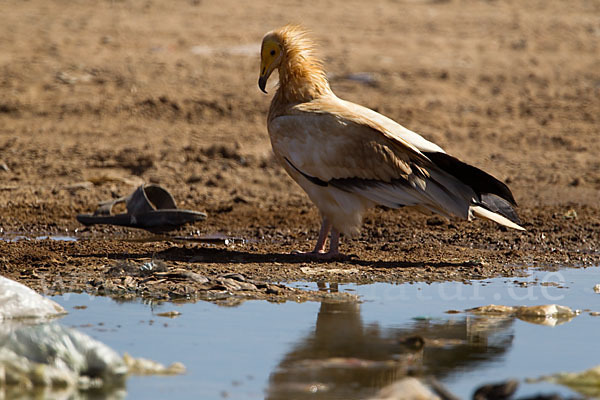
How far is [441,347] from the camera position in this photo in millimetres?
4617

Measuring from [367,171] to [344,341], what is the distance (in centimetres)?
203

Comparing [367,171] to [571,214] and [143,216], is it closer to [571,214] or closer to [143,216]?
[143,216]

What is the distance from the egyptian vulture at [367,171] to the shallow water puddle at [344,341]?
2.64 feet

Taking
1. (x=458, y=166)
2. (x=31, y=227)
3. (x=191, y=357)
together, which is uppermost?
(x=458, y=166)

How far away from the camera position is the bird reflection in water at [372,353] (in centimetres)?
403

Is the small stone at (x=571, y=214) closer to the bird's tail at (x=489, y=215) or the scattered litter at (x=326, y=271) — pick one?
the bird's tail at (x=489, y=215)

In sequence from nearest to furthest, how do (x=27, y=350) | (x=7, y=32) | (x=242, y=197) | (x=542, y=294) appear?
(x=27, y=350), (x=542, y=294), (x=242, y=197), (x=7, y=32)

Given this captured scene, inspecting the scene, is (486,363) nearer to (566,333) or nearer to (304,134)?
(566,333)

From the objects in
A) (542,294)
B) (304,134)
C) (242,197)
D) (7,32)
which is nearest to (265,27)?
(7,32)

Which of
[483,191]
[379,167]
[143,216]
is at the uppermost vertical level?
[379,167]

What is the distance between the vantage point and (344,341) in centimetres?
473

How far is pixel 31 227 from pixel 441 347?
4.38 meters

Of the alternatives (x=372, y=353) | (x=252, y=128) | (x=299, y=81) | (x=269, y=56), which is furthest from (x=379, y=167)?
(x=252, y=128)

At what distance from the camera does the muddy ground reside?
263 inches
